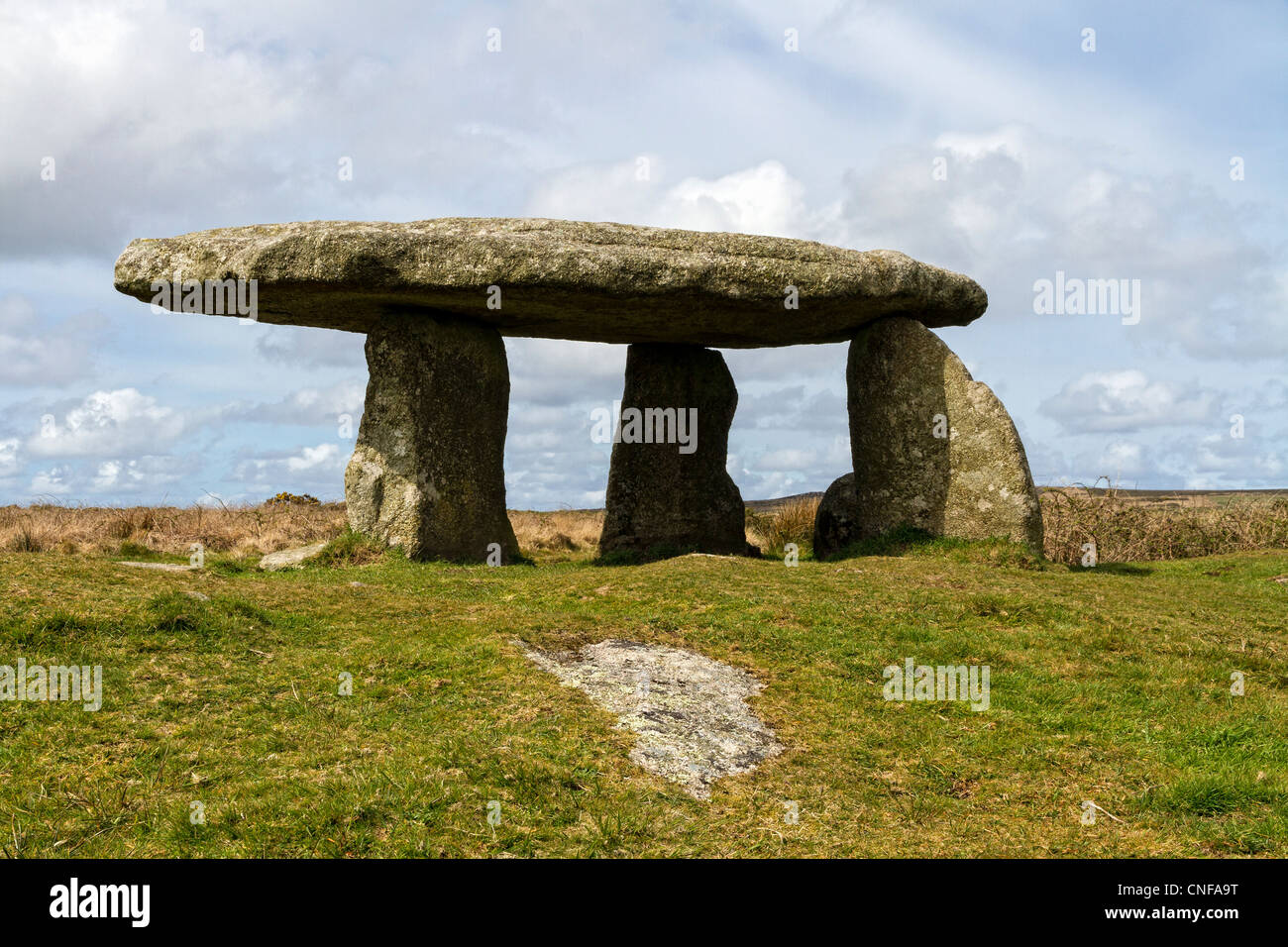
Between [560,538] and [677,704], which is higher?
[560,538]

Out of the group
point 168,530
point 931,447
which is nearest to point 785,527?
point 931,447

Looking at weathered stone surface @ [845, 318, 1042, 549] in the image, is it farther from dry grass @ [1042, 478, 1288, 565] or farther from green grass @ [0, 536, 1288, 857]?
dry grass @ [1042, 478, 1288, 565]

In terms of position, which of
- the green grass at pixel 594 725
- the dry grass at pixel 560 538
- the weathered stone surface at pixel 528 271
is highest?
the weathered stone surface at pixel 528 271

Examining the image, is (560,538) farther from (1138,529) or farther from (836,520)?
(1138,529)

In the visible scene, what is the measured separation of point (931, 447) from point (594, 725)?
10.4 m

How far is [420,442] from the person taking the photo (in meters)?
16.1

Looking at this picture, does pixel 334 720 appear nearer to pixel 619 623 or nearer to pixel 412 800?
pixel 412 800

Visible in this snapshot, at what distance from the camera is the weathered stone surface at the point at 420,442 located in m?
16.0

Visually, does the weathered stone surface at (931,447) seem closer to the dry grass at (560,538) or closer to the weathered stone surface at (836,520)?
the weathered stone surface at (836,520)

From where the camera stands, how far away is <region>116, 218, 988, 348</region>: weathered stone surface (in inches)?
589

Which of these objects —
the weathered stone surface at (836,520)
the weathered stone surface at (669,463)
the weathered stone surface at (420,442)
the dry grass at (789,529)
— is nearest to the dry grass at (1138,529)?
the dry grass at (789,529)

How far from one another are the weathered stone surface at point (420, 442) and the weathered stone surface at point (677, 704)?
22.6 ft
